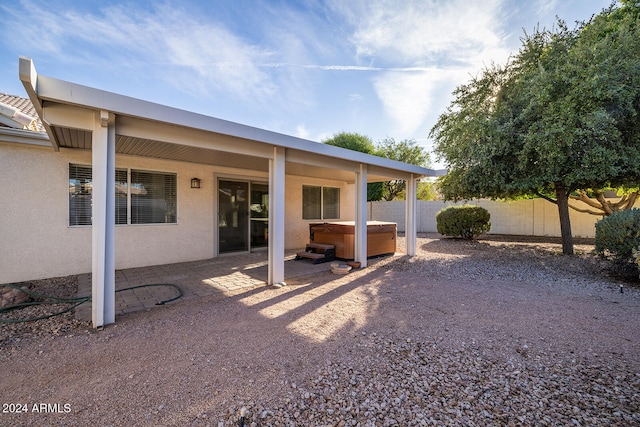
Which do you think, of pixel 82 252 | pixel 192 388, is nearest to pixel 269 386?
pixel 192 388

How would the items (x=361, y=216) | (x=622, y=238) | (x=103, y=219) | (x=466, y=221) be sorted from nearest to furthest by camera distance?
(x=103, y=219), (x=622, y=238), (x=361, y=216), (x=466, y=221)

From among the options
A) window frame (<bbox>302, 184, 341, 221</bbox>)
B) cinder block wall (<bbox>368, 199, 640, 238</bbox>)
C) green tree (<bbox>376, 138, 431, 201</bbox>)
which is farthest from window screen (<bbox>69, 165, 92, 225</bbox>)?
green tree (<bbox>376, 138, 431, 201</bbox>)

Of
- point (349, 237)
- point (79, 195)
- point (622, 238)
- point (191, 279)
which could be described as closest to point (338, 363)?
point (191, 279)

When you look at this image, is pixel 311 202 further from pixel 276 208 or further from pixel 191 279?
pixel 191 279

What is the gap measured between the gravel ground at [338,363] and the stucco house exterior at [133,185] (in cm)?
80

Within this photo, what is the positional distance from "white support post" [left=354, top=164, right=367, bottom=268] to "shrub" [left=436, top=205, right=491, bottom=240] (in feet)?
19.8

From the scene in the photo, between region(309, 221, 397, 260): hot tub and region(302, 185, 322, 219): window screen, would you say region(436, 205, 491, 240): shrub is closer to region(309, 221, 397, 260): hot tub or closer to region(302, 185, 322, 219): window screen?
region(309, 221, 397, 260): hot tub

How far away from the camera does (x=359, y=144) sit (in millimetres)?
18859

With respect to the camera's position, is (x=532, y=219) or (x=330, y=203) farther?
(x=532, y=219)

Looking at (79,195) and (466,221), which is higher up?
(79,195)

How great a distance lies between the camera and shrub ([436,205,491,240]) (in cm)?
1056

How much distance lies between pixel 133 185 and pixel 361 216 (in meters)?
4.90

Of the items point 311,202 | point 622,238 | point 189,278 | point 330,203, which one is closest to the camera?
point 622,238

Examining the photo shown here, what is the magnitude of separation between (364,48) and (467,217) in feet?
23.1
